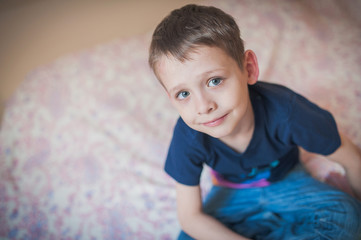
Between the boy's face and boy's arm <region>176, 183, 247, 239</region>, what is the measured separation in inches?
9.2

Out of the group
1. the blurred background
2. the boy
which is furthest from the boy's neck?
the blurred background

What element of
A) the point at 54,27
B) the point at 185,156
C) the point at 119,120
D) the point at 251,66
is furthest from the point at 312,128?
the point at 54,27

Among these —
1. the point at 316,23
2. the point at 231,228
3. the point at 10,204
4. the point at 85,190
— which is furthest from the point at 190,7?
the point at 316,23

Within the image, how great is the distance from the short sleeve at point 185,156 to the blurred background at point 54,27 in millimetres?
782

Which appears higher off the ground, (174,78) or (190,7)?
(190,7)

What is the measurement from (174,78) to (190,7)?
18 cm

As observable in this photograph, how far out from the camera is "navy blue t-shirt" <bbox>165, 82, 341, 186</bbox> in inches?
27.3

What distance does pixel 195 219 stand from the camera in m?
0.78

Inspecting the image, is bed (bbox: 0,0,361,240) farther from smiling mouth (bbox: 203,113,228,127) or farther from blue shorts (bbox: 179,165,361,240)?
smiling mouth (bbox: 203,113,228,127)

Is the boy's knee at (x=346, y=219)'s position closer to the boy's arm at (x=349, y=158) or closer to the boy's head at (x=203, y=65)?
the boy's arm at (x=349, y=158)

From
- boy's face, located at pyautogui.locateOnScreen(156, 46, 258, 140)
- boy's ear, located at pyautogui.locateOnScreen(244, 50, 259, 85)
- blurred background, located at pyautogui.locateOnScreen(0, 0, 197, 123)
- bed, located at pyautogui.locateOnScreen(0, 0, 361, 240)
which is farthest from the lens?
blurred background, located at pyautogui.locateOnScreen(0, 0, 197, 123)

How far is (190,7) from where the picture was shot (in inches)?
24.6

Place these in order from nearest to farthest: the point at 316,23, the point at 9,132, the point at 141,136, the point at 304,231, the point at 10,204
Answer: the point at 304,231 < the point at 10,204 < the point at 141,136 < the point at 9,132 < the point at 316,23

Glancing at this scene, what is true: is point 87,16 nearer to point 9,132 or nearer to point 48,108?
point 48,108
